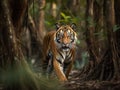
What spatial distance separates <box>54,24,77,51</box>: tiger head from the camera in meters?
9.91

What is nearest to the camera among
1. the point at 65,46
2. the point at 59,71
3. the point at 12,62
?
the point at 12,62

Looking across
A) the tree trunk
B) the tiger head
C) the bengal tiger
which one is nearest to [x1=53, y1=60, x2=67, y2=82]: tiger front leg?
the bengal tiger

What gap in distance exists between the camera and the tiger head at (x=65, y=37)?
32.5 ft

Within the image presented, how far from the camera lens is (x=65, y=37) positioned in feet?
32.6

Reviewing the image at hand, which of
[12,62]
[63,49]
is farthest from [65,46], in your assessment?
[12,62]

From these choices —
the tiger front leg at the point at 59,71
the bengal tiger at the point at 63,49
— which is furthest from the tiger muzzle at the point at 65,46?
the tiger front leg at the point at 59,71

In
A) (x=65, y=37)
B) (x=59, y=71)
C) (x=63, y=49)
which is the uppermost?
(x=65, y=37)

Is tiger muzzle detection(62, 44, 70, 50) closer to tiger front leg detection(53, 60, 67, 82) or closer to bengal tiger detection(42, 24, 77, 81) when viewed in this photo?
bengal tiger detection(42, 24, 77, 81)

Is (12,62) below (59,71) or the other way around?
the other way around

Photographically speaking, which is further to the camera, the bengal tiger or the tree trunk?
the bengal tiger

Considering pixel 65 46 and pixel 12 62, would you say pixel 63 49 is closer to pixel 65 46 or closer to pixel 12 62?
pixel 65 46

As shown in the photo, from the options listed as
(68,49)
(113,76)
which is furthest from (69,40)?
(113,76)

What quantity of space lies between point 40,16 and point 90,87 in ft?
33.3

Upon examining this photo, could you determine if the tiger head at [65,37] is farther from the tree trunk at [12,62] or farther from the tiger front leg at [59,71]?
the tree trunk at [12,62]
